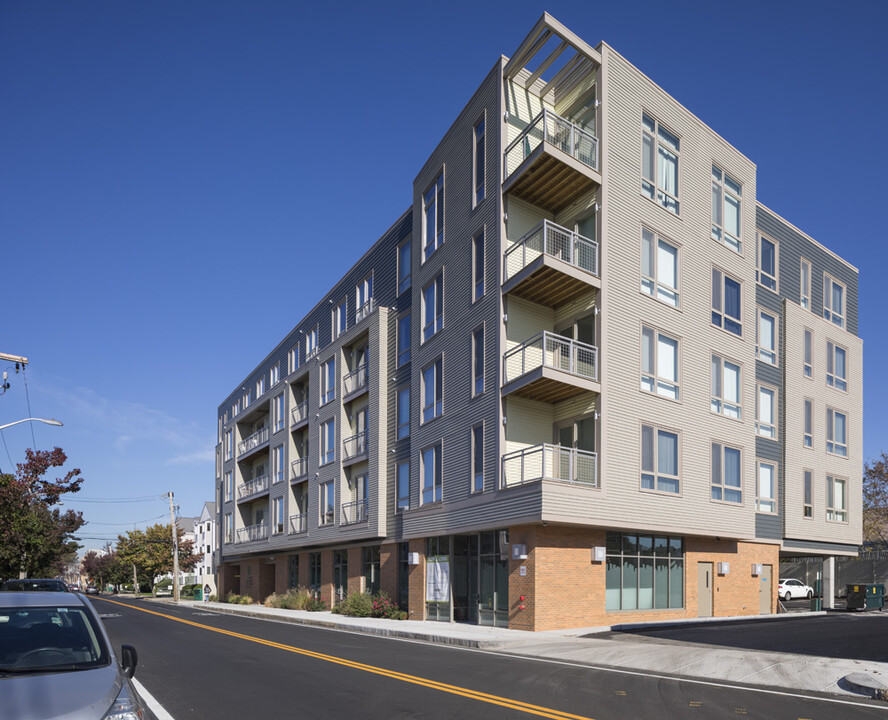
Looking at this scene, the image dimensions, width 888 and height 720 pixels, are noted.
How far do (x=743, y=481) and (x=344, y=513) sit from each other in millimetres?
17725

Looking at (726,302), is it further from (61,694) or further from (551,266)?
(61,694)

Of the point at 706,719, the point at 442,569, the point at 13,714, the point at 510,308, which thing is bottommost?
the point at 442,569

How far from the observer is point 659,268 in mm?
27625

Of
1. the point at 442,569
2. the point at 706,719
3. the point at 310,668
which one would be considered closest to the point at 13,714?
the point at 706,719

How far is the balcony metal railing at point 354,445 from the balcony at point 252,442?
16.5 metres

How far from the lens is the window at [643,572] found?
25.9 m

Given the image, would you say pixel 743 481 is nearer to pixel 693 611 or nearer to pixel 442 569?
pixel 693 611

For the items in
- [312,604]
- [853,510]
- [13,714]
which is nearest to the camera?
[13,714]

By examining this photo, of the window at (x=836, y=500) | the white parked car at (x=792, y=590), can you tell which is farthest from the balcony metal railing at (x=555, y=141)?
the white parked car at (x=792, y=590)

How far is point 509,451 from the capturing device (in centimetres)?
2545

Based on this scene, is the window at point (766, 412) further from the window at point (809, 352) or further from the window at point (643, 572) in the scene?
the window at point (643, 572)

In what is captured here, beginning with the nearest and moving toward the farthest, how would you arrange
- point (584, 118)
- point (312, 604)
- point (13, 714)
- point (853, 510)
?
1. point (13, 714)
2. point (584, 118)
3. point (853, 510)
4. point (312, 604)

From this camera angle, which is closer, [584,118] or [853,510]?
[584,118]

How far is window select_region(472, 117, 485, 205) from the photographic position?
93.2 ft
